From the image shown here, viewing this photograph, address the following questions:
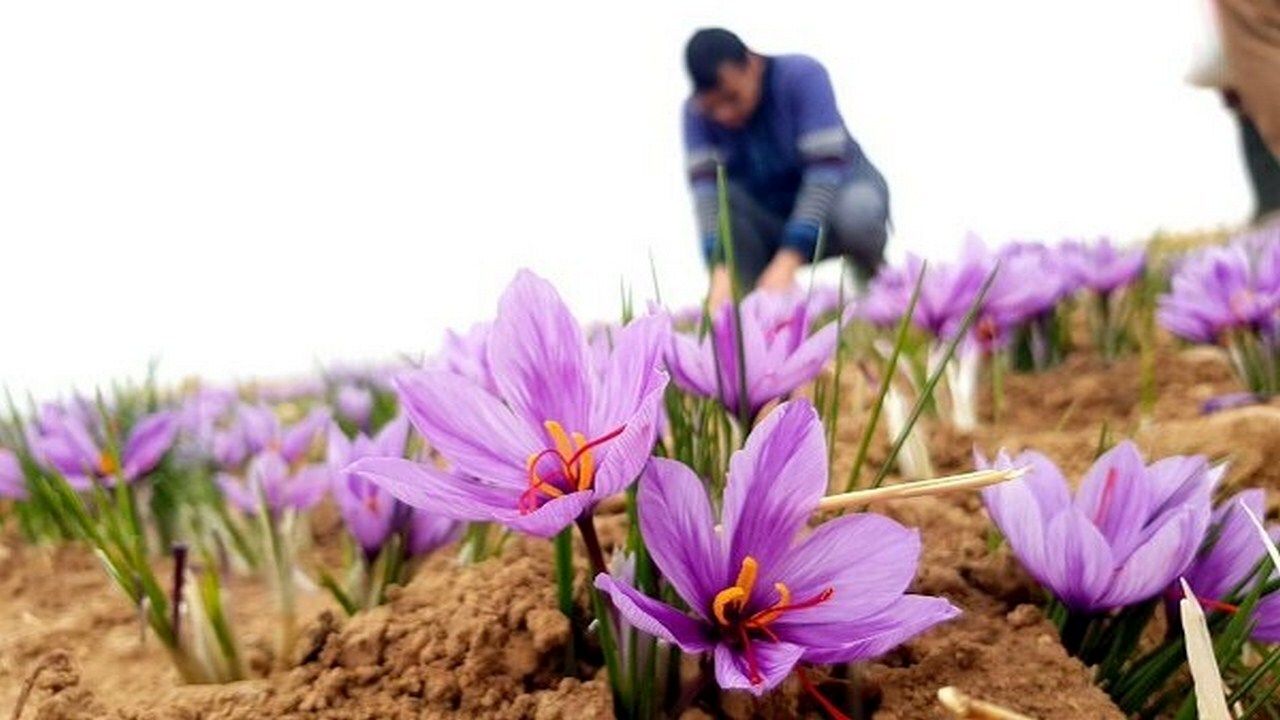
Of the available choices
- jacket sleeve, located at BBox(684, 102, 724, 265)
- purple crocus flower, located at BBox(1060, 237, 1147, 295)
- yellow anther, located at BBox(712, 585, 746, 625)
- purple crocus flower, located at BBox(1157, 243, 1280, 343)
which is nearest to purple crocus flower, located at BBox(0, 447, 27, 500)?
yellow anther, located at BBox(712, 585, 746, 625)

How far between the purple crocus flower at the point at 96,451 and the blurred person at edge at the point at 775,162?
9.07ft

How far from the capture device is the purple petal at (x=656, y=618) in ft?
1.88

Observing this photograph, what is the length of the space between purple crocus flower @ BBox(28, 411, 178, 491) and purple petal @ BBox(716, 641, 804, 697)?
102 cm

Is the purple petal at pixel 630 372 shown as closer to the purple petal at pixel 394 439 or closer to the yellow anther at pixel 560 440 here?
the yellow anther at pixel 560 440

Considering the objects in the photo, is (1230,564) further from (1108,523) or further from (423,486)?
(423,486)

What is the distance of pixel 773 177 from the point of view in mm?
5285

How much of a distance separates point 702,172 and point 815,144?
822 millimetres

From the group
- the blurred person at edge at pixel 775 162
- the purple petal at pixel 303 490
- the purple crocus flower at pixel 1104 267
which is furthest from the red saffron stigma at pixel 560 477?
the blurred person at edge at pixel 775 162

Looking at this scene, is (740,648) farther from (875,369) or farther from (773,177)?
(773,177)

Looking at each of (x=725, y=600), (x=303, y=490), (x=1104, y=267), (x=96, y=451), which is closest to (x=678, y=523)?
(x=725, y=600)

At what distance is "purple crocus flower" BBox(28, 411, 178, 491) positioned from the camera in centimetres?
144

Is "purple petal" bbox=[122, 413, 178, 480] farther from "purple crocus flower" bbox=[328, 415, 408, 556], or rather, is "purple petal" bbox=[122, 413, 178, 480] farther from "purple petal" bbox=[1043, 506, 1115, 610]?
"purple petal" bbox=[1043, 506, 1115, 610]

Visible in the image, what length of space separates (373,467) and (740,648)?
22cm

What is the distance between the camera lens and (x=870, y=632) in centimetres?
63
